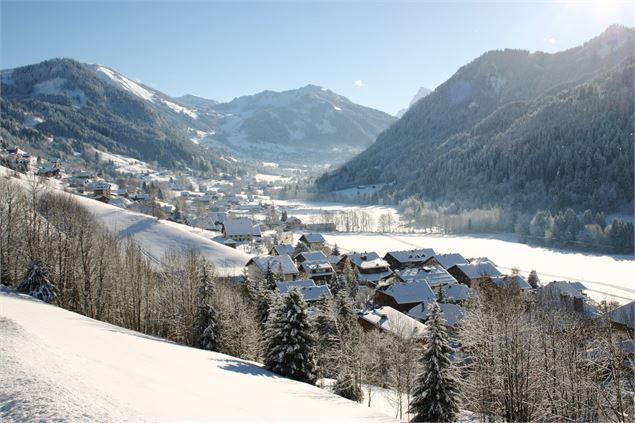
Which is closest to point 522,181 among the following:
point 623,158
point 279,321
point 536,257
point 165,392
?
point 623,158

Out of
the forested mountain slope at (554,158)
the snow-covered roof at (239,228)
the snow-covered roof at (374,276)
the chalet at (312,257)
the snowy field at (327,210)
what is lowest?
the snow-covered roof at (374,276)

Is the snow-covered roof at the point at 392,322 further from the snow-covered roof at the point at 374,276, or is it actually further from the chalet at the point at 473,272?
the chalet at the point at 473,272

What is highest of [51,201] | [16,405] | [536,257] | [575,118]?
[575,118]

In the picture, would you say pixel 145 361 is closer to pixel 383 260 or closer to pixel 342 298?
pixel 342 298

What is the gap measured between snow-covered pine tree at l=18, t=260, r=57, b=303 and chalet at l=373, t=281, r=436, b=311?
32.9 metres

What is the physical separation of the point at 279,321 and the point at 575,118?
170027 millimetres

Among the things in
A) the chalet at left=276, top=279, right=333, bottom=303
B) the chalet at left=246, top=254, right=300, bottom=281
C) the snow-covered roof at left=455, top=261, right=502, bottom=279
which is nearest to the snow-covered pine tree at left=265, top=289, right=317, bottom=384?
the chalet at left=276, top=279, right=333, bottom=303

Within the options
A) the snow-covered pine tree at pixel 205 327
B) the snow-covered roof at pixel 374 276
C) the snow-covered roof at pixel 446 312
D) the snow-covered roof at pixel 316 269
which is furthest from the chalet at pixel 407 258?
the snow-covered pine tree at pixel 205 327

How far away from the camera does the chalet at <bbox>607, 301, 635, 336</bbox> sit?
105ft

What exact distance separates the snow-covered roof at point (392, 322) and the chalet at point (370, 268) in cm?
2262

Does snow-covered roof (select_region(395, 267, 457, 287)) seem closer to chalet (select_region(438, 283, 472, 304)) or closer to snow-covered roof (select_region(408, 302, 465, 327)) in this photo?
chalet (select_region(438, 283, 472, 304))

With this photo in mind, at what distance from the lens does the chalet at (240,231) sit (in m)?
91.2

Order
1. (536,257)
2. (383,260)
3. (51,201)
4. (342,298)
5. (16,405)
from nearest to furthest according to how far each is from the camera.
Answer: (16,405), (342,298), (51,201), (383,260), (536,257)

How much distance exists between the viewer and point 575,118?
156 metres
